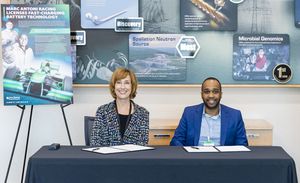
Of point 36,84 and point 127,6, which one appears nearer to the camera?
point 36,84

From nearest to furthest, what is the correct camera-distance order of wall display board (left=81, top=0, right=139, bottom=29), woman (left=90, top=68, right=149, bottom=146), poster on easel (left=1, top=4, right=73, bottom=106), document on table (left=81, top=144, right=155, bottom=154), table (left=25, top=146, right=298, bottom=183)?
1. table (left=25, top=146, right=298, bottom=183)
2. document on table (left=81, top=144, right=155, bottom=154)
3. woman (left=90, top=68, right=149, bottom=146)
4. poster on easel (left=1, top=4, right=73, bottom=106)
5. wall display board (left=81, top=0, right=139, bottom=29)

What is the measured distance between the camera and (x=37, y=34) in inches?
109

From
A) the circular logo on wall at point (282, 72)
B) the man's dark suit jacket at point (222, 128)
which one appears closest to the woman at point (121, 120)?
the man's dark suit jacket at point (222, 128)

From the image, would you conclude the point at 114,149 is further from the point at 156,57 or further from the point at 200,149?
the point at 156,57

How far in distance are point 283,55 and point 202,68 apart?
88cm

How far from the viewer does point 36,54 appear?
2.77m

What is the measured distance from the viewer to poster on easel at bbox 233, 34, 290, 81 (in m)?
3.04

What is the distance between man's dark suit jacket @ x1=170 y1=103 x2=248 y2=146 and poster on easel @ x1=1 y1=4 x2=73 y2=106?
1.22 meters

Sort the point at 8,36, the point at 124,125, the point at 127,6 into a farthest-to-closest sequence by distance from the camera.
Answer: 1. the point at 127,6
2. the point at 8,36
3. the point at 124,125

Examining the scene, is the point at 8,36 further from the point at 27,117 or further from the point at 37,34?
the point at 27,117

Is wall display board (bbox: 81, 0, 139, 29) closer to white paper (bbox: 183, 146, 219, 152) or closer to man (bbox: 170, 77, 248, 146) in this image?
man (bbox: 170, 77, 248, 146)

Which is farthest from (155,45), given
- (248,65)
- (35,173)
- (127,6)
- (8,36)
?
(35,173)

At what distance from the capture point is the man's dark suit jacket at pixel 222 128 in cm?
218

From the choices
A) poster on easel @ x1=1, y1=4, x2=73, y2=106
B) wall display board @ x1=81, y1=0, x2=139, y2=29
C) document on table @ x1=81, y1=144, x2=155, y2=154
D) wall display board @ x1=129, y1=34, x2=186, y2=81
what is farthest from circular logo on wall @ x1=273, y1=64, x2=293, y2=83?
poster on easel @ x1=1, y1=4, x2=73, y2=106
